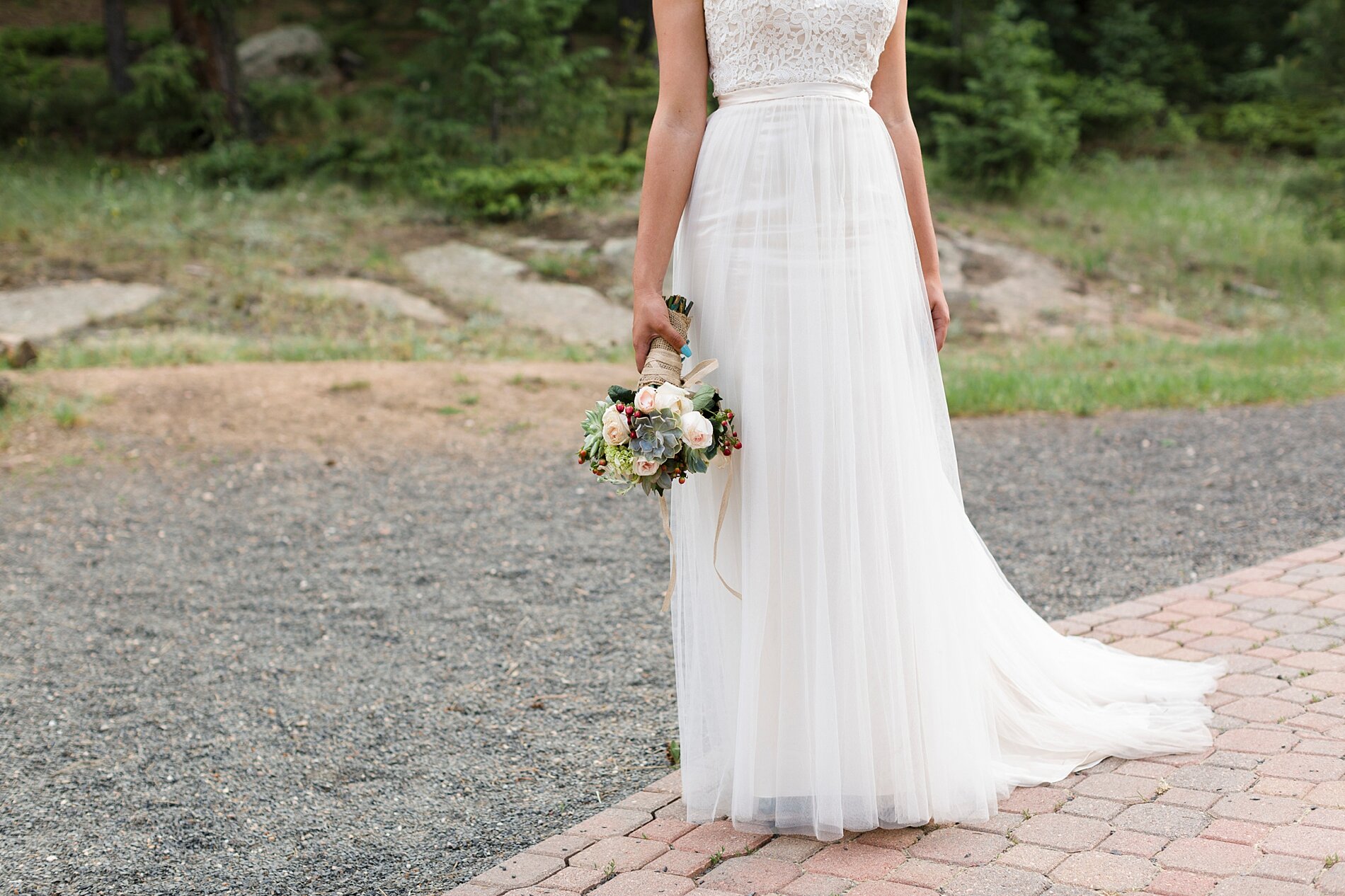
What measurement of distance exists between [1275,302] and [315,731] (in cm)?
1208

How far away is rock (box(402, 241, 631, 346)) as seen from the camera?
417 inches

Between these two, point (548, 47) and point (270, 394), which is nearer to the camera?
point (270, 394)

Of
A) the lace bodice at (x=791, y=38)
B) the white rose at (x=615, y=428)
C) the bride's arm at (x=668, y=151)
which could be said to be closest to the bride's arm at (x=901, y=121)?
the lace bodice at (x=791, y=38)

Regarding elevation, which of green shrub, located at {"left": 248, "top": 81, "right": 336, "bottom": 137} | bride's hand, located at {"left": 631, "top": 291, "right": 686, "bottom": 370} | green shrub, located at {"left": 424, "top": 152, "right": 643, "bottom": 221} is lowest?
bride's hand, located at {"left": 631, "top": 291, "right": 686, "bottom": 370}

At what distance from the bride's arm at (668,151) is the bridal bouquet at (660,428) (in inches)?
2.8

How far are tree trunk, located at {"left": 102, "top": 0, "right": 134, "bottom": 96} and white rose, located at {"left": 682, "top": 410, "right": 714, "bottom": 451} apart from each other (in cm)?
1517

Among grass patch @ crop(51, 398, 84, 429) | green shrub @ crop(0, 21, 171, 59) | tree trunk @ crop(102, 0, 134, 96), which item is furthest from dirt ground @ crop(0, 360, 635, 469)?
green shrub @ crop(0, 21, 171, 59)

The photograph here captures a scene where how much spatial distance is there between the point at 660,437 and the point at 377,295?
28.4 feet

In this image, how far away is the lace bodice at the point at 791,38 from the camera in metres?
2.65

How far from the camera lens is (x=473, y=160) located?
546 inches

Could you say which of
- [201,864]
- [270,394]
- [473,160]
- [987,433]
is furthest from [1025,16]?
[201,864]

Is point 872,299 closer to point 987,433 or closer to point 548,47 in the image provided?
point 987,433

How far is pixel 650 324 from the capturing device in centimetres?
271

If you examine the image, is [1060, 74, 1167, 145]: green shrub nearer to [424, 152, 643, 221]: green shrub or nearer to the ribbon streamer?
[424, 152, 643, 221]: green shrub
